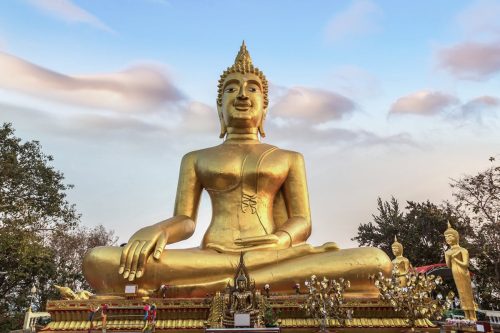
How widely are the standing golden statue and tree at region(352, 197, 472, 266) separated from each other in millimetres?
14164

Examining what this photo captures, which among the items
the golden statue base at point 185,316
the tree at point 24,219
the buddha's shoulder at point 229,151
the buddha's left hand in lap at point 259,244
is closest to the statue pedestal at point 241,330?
the golden statue base at point 185,316

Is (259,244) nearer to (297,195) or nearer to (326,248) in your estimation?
(326,248)

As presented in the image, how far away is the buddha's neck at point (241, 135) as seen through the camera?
401 inches

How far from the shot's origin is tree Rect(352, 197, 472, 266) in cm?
2369

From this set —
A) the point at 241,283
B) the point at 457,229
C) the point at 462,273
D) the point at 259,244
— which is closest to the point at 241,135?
the point at 259,244

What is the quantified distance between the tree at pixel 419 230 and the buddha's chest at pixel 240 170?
16.3 metres

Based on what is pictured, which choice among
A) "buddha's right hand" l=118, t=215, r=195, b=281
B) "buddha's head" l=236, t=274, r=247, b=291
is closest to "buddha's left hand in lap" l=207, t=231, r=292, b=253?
"buddha's right hand" l=118, t=215, r=195, b=281

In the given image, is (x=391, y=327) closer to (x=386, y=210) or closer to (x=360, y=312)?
(x=360, y=312)

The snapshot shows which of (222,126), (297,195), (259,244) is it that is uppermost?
(222,126)

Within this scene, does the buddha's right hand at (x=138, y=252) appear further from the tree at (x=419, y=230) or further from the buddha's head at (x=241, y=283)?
the tree at (x=419, y=230)

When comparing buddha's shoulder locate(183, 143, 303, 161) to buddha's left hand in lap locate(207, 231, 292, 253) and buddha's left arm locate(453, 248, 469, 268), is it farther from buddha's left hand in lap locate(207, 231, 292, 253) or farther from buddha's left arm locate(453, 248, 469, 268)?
buddha's left arm locate(453, 248, 469, 268)

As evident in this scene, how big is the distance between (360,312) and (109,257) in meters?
4.11

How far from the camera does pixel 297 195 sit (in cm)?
955

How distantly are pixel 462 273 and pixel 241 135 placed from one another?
5439 mm
